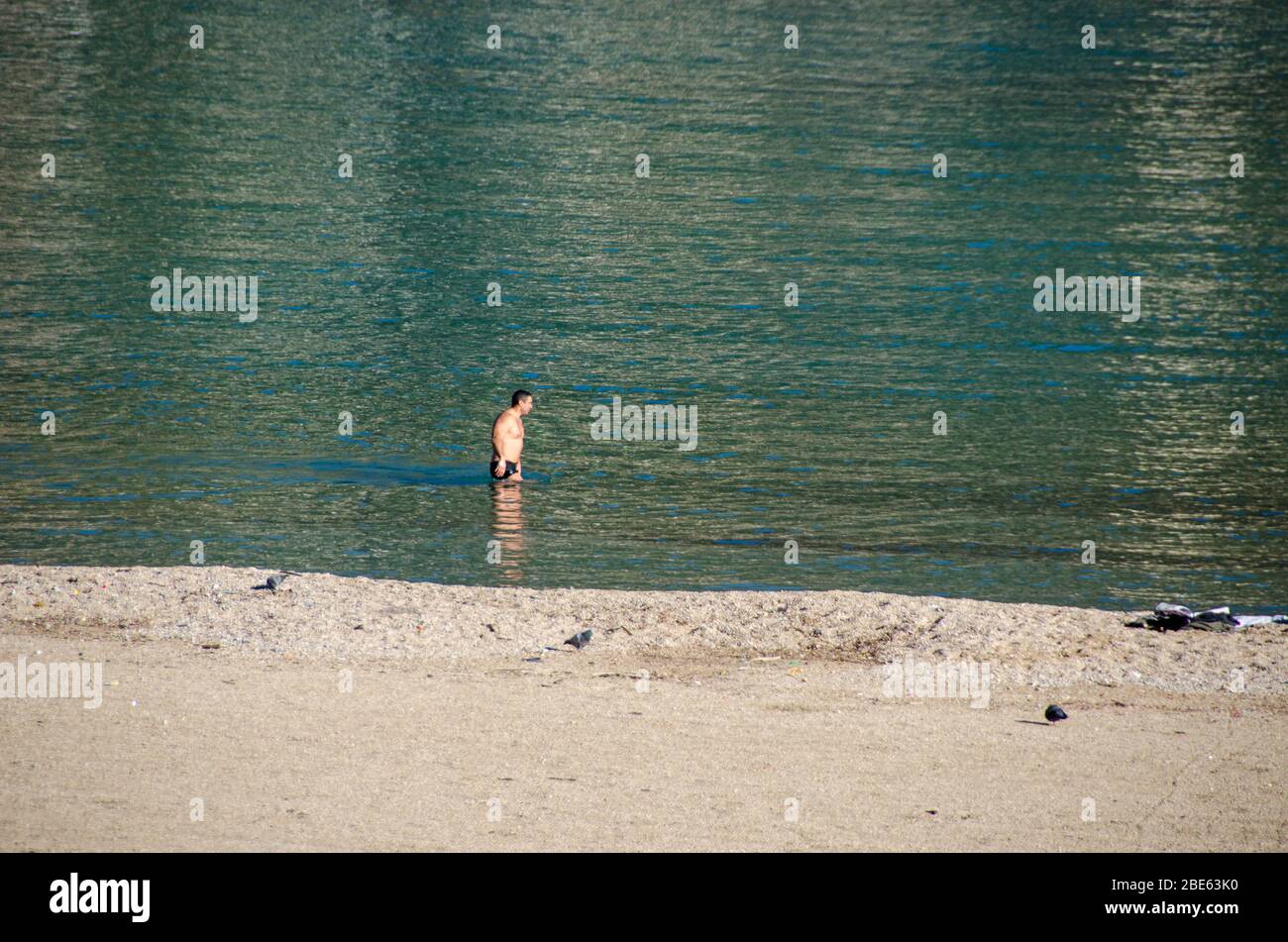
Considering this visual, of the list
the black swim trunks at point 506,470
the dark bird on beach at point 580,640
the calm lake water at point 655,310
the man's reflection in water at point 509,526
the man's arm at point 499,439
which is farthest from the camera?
the black swim trunks at point 506,470

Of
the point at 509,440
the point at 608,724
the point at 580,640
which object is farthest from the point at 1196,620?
the point at 509,440

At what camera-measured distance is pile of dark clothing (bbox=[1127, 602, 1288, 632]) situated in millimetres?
16281

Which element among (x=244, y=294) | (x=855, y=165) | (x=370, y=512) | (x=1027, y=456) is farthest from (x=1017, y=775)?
(x=855, y=165)

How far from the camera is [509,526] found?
20875 millimetres

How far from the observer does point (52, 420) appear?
25219mm

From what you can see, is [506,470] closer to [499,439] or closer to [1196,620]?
[499,439]

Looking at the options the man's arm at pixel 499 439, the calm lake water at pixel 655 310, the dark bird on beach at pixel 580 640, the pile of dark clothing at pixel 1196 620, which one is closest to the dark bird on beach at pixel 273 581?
the calm lake water at pixel 655 310

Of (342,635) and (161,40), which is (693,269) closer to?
(342,635)

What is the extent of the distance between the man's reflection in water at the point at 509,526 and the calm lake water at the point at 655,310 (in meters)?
0.08

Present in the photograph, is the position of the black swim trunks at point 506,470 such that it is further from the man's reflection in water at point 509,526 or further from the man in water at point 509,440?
the man's reflection in water at point 509,526

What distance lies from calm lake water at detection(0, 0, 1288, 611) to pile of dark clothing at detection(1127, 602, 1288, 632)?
6.06 ft

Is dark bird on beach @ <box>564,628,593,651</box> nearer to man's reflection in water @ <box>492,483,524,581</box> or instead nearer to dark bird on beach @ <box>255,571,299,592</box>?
man's reflection in water @ <box>492,483,524,581</box>

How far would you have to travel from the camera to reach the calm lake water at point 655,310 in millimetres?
20797

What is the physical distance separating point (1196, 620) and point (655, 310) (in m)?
19.8
